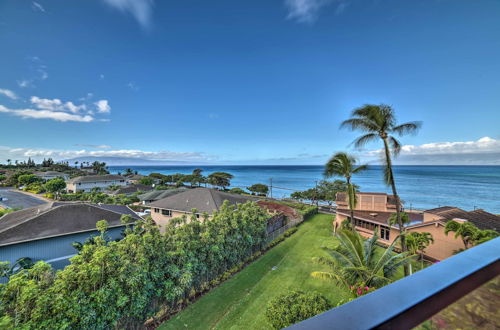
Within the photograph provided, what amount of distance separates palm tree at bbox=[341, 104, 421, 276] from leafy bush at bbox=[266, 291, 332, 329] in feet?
18.8

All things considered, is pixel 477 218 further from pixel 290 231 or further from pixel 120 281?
pixel 120 281

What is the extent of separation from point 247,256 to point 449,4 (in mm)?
16832

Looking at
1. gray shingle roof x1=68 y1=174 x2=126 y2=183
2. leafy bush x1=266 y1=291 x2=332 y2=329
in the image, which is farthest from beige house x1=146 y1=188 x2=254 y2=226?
gray shingle roof x1=68 y1=174 x2=126 y2=183

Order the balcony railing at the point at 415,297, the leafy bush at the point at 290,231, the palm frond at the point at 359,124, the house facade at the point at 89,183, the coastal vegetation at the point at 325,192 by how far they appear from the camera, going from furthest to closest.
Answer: the house facade at the point at 89,183
the coastal vegetation at the point at 325,192
the leafy bush at the point at 290,231
the palm frond at the point at 359,124
the balcony railing at the point at 415,297

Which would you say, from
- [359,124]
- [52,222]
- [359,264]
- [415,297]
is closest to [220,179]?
[52,222]

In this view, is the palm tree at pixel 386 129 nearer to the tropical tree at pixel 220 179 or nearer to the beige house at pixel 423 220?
the beige house at pixel 423 220

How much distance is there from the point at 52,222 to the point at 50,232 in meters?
0.91

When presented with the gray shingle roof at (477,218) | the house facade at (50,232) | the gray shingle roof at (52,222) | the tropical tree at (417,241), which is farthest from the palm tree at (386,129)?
the gray shingle roof at (52,222)

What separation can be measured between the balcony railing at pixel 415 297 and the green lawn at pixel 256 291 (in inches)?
355

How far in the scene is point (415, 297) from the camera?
714 mm

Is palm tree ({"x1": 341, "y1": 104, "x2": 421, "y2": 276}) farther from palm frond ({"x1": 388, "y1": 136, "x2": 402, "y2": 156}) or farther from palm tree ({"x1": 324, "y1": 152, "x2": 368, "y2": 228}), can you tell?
palm tree ({"x1": 324, "y1": 152, "x2": 368, "y2": 228})

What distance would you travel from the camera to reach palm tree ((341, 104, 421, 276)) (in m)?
10.0

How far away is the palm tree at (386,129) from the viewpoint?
10023 mm

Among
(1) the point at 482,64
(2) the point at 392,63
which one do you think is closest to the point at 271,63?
(2) the point at 392,63
